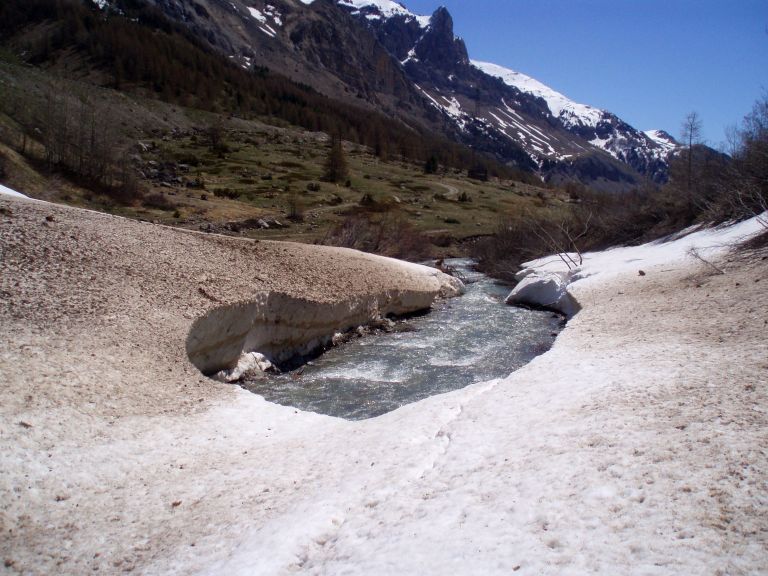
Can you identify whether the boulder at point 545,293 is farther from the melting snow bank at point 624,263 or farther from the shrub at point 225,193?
the shrub at point 225,193

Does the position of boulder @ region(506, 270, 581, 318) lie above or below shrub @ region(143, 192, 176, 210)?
below

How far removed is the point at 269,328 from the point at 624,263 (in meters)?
22.0

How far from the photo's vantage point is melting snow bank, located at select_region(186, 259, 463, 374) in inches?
695

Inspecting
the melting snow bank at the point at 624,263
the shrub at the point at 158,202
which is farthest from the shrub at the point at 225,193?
the melting snow bank at the point at 624,263

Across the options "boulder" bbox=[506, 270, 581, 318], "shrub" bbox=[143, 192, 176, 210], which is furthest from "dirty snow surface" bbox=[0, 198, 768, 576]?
"shrub" bbox=[143, 192, 176, 210]

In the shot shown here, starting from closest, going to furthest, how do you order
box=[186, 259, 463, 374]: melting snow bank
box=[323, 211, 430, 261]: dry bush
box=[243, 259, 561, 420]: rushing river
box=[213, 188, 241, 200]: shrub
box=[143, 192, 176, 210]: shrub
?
box=[243, 259, 561, 420]: rushing river → box=[186, 259, 463, 374]: melting snow bank → box=[323, 211, 430, 261]: dry bush → box=[143, 192, 176, 210]: shrub → box=[213, 188, 241, 200]: shrub

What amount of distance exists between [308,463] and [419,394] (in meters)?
8.33

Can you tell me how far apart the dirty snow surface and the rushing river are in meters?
3.67

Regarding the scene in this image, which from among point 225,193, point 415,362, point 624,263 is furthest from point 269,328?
point 225,193

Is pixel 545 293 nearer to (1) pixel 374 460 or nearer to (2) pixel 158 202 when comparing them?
(1) pixel 374 460

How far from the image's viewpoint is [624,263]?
103 ft

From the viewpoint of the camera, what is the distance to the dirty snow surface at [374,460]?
580cm

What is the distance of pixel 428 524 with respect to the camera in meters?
6.52

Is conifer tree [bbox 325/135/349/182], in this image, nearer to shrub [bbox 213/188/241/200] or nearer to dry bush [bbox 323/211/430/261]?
shrub [bbox 213/188/241/200]
